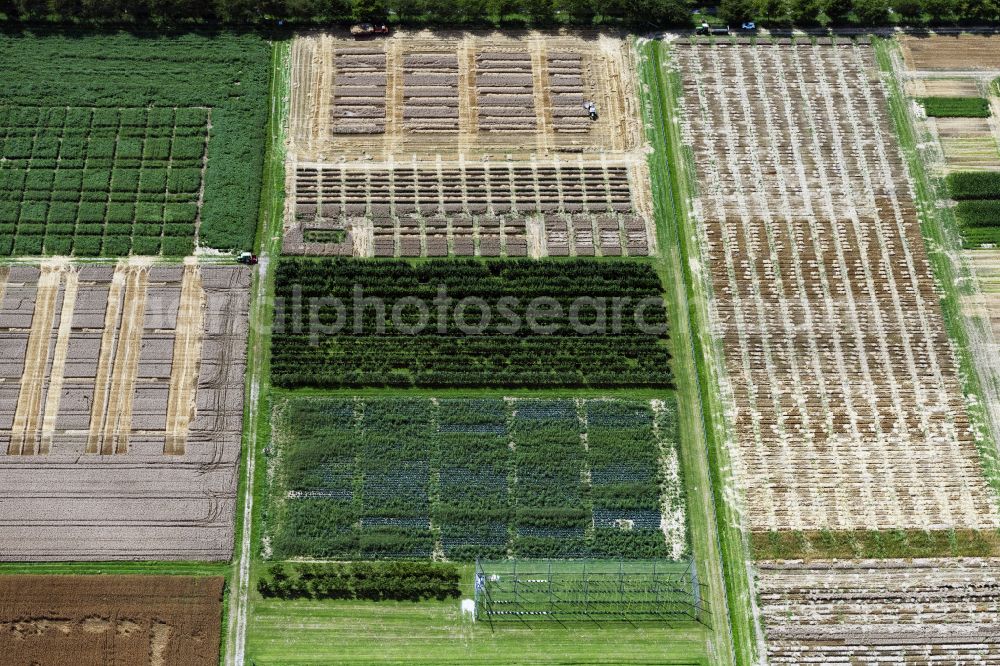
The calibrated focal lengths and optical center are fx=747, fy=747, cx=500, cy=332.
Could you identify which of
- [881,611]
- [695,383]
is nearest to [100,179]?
[695,383]

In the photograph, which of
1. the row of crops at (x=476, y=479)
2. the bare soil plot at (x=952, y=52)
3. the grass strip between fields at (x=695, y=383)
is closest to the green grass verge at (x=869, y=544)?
the grass strip between fields at (x=695, y=383)

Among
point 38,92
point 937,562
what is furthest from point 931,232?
point 38,92

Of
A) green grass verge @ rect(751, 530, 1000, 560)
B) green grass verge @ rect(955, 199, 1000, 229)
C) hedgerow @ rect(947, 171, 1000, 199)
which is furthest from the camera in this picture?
hedgerow @ rect(947, 171, 1000, 199)

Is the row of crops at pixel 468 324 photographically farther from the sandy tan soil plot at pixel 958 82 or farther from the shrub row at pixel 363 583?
the sandy tan soil plot at pixel 958 82

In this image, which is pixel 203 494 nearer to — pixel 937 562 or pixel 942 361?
pixel 937 562

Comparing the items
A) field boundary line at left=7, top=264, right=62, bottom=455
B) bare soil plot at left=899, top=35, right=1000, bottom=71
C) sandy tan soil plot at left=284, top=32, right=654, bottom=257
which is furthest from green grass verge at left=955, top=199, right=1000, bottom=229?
field boundary line at left=7, top=264, right=62, bottom=455

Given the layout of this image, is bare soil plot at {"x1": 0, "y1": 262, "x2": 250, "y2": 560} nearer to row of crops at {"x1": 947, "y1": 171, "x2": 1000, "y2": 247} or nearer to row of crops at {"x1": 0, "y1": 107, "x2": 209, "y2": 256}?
row of crops at {"x1": 0, "y1": 107, "x2": 209, "y2": 256}
